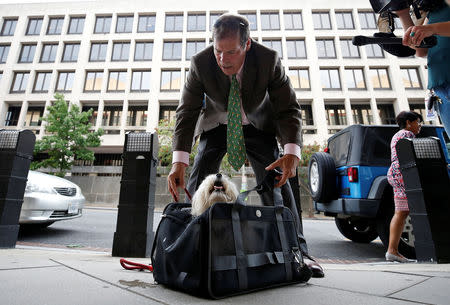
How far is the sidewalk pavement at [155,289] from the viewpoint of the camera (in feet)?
4.13

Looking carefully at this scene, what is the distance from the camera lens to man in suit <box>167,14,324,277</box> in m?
1.91

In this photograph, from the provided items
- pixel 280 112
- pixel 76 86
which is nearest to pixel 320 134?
pixel 280 112

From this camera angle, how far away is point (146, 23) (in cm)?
2750

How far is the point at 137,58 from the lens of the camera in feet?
86.1

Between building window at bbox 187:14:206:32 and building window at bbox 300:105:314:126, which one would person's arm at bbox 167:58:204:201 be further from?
building window at bbox 187:14:206:32

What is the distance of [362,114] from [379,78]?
12.9 ft

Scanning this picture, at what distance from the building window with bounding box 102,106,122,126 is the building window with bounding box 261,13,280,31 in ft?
59.0

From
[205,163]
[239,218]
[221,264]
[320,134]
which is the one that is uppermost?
[320,134]

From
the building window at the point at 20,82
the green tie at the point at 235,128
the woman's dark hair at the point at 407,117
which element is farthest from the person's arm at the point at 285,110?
the building window at the point at 20,82

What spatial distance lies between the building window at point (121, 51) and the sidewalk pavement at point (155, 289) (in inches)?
1119

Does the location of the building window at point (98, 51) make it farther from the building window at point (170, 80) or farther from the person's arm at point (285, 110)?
the person's arm at point (285, 110)

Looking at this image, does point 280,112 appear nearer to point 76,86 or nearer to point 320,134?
point 320,134

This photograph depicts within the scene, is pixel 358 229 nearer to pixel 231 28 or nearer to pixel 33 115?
pixel 231 28

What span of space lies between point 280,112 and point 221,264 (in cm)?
140
